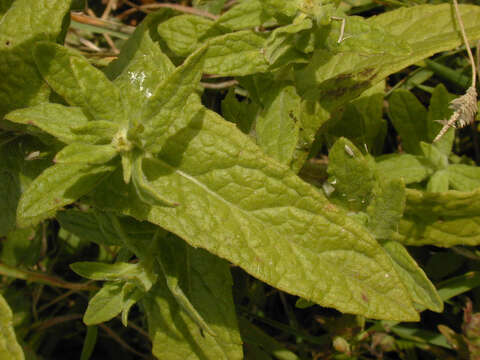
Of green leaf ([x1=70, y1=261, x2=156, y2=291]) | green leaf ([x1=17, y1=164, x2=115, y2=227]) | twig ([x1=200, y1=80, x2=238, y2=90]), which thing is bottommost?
green leaf ([x1=70, y1=261, x2=156, y2=291])

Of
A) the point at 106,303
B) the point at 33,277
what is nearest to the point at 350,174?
the point at 106,303

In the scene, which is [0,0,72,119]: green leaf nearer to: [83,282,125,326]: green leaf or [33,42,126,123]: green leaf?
[33,42,126,123]: green leaf

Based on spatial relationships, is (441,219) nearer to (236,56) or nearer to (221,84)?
(236,56)

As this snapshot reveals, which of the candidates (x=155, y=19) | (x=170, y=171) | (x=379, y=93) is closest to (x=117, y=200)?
(x=170, y=171)

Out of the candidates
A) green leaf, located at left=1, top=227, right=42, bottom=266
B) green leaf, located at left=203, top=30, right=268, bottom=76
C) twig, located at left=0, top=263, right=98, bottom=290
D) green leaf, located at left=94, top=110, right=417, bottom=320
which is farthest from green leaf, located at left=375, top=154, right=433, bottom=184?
green leaf, located at left=1, top=227, right=42, bottom=266

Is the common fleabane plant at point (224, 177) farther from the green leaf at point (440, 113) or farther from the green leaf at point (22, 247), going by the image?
the green leaf at point (22, 247)

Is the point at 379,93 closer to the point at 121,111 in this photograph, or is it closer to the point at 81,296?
the point at 121,111

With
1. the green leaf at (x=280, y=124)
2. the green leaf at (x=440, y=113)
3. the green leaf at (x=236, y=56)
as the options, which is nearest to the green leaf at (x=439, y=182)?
the green leaf at (x=440, y=113)
